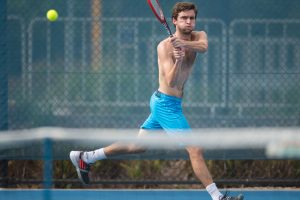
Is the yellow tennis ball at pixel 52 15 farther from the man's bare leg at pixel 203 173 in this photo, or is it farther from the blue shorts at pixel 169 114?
the man's bare leg at pixel 203 173

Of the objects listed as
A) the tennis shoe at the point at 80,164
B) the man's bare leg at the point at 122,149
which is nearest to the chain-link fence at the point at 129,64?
the tennis shoe at the point at 80,164

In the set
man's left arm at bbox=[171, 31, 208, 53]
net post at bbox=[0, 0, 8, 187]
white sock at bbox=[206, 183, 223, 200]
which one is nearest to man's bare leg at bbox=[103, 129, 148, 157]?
white sock at bbox=[206, 183, 223, 200]

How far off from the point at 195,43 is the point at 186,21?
0.19 meters

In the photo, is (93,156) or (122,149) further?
(93,156)

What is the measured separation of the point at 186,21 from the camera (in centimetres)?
607

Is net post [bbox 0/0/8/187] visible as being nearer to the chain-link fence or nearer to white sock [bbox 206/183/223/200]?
the chain-link fence

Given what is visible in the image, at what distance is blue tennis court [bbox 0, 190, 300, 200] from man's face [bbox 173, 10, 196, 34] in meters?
1.57

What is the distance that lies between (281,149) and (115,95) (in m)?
4.02

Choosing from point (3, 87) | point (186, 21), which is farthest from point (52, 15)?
point (186, 21)

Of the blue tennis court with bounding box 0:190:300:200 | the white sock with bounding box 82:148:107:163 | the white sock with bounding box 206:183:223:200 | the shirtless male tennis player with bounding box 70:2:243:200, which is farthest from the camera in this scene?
the blue tennis court with bounding box 0:190:300:200

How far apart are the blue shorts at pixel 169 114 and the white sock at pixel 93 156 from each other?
470 mm

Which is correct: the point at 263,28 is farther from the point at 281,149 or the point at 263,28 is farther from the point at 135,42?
the point at 281,149

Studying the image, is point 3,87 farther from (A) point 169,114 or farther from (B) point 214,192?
(B) point 214,192

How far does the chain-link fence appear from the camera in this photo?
737cm
